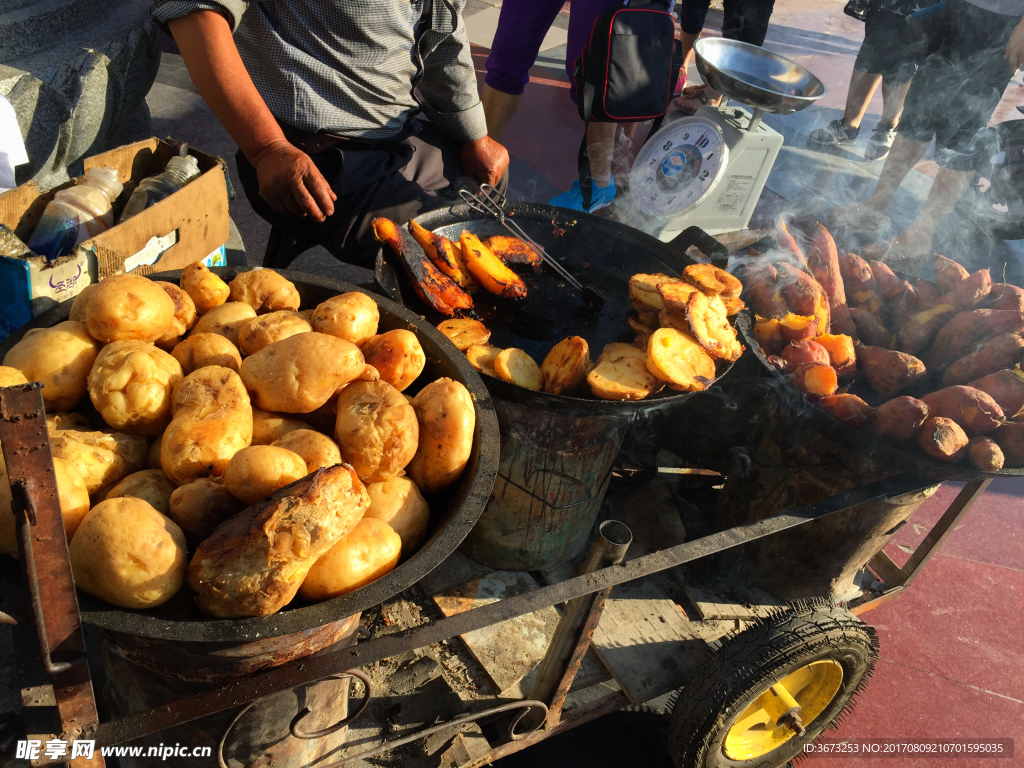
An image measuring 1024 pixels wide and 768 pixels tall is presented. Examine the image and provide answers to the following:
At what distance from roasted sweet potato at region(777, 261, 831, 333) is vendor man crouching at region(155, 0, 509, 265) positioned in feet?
5.52

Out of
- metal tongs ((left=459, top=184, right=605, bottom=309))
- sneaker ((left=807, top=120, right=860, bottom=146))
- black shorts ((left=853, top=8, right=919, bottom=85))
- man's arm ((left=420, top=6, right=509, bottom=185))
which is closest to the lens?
metal tongs ((left=459, top=184, right=605, bottom=309))

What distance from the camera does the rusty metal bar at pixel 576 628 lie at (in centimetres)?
186

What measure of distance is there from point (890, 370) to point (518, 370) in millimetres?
1672

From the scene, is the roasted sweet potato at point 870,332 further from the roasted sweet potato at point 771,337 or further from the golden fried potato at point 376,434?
the golden fried potato at point 376,434

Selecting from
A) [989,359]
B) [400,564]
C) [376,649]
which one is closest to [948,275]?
[989,359]

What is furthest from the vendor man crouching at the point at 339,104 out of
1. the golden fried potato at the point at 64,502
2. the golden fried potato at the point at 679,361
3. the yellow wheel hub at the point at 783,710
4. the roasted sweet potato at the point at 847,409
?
the yellow wheel hub at the point at 783,710

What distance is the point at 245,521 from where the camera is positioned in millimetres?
1299

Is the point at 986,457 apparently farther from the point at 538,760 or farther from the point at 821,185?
the point at 821,185

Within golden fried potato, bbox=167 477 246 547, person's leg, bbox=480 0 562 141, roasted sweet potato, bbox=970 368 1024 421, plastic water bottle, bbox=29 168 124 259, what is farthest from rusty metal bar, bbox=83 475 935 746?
person's leg, bbox=480 0 562 141

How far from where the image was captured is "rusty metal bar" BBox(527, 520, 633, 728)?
1860mm

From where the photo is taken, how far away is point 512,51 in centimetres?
504

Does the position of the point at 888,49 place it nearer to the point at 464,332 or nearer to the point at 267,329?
the point at 464,332

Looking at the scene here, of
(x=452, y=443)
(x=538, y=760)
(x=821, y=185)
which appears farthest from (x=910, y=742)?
(x=821, y=185)

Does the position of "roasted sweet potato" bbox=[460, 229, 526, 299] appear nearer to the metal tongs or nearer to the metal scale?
the metal tongs
